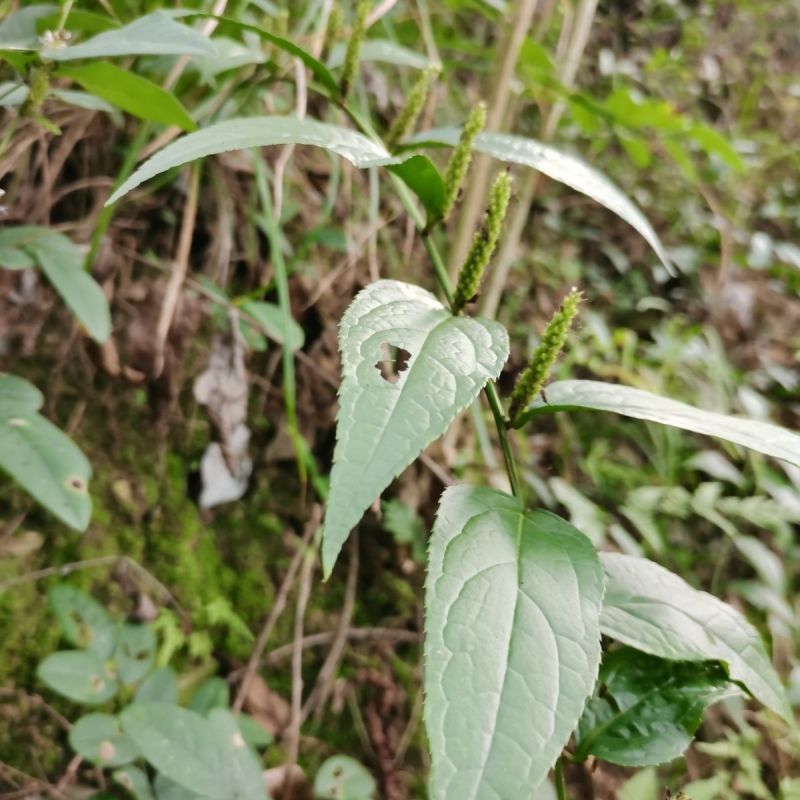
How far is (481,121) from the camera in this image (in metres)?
0.66

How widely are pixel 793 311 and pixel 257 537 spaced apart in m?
2.09

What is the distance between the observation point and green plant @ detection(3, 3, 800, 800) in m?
0.40

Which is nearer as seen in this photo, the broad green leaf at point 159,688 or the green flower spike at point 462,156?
the green flower spike at point 462,156

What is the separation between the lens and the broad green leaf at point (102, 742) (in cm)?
79

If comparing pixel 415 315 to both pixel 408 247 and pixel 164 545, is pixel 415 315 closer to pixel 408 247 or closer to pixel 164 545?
pixel 164 545

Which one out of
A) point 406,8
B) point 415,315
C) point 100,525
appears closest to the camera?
point 415,315

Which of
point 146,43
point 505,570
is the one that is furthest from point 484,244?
point 146,43

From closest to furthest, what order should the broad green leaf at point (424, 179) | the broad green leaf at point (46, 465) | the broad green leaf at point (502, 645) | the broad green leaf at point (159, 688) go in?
1. the broad green leaf at point (502, 645)
2. the broad green leaf at point (424, 179)
3. the broad green leaf at point (46, 465)
4. the broad green leaf at point (159, 688)

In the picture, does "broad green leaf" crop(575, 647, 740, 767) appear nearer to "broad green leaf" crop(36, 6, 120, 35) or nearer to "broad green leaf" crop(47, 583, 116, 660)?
"broad green leaf" crop(47, 583, 116, 660)

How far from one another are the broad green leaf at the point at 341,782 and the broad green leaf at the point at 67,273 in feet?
2.10

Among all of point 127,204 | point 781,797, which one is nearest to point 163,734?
point 127,204

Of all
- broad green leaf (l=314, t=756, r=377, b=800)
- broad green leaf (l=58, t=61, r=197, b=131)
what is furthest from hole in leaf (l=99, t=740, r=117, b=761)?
broad green leaf (l=58, t=61, r=197, b=131)

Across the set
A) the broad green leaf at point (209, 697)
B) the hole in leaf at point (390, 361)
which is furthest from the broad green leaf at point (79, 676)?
the hole in leaf at point (390, 361)

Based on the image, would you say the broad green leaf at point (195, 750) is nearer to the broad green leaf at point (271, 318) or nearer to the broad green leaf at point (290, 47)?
the broad green leaf at point (271, 318)
